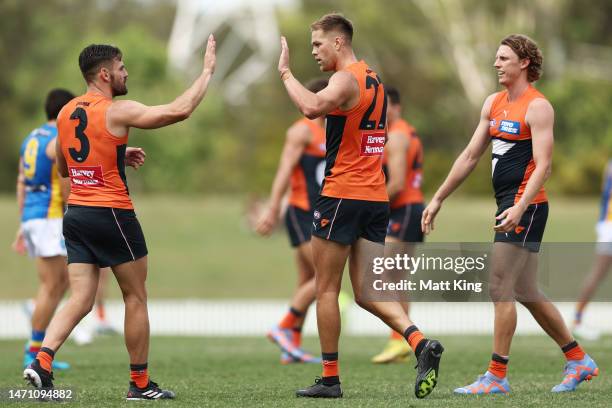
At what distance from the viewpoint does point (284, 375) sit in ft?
30.6

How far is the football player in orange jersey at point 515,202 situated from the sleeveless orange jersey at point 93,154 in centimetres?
219

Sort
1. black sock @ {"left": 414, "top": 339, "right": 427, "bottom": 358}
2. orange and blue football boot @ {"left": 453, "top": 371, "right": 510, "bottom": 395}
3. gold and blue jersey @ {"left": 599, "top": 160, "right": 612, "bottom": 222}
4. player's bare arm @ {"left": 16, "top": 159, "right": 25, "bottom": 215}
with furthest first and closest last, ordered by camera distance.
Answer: gold and blue jersey @ {"left": 599, "top": 160, "right": 612, "bottom": 222} → player's bare arm @ {"left": 16, "top": 159, "right": 25, "bottom": 215} → orange and blue football boot @ {"left": 453, "top": 371, "right": 510, "bottom": 395} → black sock @ {"left": 414, "top": 339, "right": 427, "bottom": 358}

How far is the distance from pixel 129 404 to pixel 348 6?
171ft

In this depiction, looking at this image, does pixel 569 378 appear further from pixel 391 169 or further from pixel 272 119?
pixel 272 119

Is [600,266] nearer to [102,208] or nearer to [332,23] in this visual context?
[332,23]

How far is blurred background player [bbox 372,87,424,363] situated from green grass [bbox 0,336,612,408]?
0.32m

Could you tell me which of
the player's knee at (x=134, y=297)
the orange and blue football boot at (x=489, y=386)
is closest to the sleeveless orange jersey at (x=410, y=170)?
the orange and blue football boot at (x=489, y=386)

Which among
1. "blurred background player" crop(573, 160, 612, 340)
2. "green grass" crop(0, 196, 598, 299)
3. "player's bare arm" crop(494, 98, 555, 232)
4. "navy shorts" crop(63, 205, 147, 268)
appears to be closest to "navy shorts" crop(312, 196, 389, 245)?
"player's bare arm" crop(494, 98, 555, 232)

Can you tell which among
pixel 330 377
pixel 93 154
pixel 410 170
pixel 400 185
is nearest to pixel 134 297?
pixel 93 154

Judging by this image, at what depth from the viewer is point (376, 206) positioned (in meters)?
7.58

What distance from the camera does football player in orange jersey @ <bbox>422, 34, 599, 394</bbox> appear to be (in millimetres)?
7523

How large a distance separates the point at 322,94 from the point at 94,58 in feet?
5.22

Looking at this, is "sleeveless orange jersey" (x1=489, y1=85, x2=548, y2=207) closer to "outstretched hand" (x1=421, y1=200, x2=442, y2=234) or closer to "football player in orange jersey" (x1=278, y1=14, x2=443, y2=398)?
"outstretched hand" (x1=421, y1=200, x2=442, y2=234)

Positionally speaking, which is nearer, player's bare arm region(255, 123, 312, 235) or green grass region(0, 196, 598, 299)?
player's bare arm region(255, 123, 312, 235)
